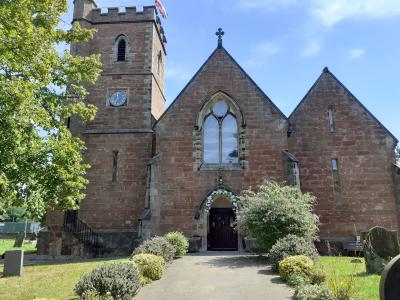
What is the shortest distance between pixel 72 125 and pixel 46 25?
10.2m

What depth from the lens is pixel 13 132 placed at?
11.4 metres

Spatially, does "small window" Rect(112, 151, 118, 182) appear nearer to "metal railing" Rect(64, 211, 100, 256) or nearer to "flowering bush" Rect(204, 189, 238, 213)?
"metal railing" Rect(64, 211, 100, 256)

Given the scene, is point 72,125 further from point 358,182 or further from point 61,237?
point 358,182

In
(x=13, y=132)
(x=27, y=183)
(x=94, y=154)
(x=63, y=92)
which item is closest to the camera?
(x=13, y=132)

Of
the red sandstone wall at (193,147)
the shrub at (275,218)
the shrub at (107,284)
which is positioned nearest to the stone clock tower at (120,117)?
the red sandstone wall at (193,147)

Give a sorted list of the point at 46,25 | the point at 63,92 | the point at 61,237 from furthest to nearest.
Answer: the point at 61,237, the point at 63,92, the point at 46,25

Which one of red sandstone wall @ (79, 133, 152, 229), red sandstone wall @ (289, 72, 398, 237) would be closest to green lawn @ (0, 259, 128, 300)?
red sandstone wall @ (79, 133, 152, 229)

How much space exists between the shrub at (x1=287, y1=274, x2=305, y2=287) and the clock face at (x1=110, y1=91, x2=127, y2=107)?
56.9 feet

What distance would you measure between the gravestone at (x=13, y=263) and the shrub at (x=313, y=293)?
35.6 feet

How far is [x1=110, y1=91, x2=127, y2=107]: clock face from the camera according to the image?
2484 centimetres

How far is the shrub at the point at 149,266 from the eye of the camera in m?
11.8

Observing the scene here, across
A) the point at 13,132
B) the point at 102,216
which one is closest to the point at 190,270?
the point at 13,132

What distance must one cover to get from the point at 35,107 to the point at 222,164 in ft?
36.9

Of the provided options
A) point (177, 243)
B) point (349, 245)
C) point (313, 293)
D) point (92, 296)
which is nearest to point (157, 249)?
point (177, 243)
